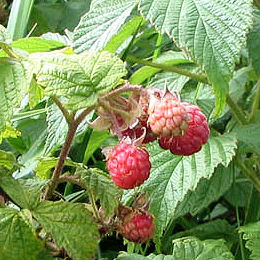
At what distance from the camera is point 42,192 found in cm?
94

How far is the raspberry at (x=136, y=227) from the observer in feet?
2.92

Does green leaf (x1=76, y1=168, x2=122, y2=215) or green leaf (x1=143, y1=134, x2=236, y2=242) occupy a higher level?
green leaf (x1=76, y1=168, x2=122, y2=215)

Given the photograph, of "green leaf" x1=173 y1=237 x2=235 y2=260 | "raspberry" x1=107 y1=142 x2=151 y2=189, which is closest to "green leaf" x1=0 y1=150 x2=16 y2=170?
"raspberry" x1=107 y1=142 x2=151 y2=189

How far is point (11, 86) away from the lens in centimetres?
81

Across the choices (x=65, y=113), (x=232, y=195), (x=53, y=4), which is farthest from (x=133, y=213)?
(x=53, y=4)

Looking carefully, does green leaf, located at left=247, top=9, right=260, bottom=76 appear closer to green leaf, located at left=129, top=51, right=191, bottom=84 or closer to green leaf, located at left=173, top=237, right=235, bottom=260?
green leaf, located at left=129, top=51, right=191, bottom=84

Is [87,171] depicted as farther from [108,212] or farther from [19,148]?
[19,148]

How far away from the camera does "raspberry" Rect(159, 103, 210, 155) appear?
0.76m

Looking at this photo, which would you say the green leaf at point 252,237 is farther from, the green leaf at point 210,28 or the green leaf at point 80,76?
the green leaf at point 80,76

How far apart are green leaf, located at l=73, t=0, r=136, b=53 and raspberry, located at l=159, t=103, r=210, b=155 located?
26cm

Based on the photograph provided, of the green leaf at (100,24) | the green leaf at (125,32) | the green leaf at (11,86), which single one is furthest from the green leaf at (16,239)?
the green leaf at (125,32)

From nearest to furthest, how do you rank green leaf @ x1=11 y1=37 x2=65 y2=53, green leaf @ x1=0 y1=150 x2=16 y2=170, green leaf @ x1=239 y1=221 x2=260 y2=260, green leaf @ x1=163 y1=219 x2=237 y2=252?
green leaf @ x1=0 y1=150 x2=16 y2=170
green leaf @ x1=11 y1=37 x2=65 y2=53
green leaf @ x1=239 y1=221 x2=260 y2=260
green leaf @ x1=163 y1=219 x2=237 y2=252

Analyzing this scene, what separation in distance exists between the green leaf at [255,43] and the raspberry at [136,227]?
1.45 ft

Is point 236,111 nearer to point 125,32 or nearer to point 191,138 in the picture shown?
point 125,32
